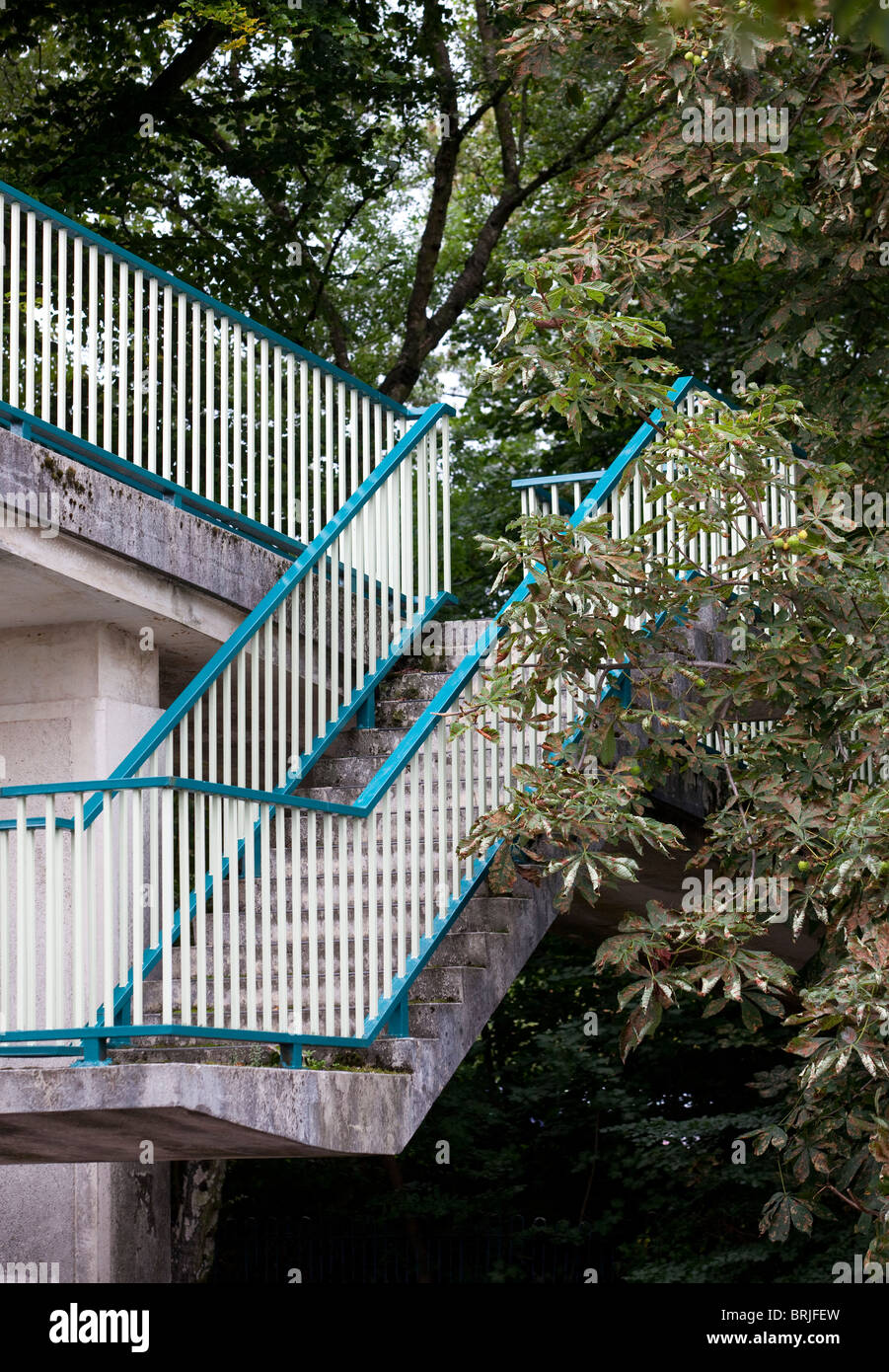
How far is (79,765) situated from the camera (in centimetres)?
877

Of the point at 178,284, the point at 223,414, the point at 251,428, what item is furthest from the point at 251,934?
the point at 178,284

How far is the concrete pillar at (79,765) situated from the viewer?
322 inches

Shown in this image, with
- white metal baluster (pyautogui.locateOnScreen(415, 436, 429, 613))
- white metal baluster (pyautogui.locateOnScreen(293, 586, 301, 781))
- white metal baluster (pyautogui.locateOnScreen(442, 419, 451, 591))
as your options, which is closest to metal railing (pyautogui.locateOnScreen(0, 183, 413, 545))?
white metal baluster (pyautogui.locateOnScreen(415, 436, 429, 613))

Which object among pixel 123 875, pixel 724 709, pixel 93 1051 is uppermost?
pixel 724 709

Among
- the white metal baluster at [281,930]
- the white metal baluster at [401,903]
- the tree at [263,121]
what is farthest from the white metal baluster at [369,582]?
the tree at [263,121]

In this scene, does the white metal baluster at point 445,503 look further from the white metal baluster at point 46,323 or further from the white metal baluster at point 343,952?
the white metal baluster at point 343,952

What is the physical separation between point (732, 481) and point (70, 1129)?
407 cm

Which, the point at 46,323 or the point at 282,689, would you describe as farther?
the point at 282,689

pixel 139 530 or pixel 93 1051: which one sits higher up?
pixel 139 530

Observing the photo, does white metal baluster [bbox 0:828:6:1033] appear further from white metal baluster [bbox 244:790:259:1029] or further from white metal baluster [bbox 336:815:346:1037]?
white metal baluster [bbox 336:815:346:1037]

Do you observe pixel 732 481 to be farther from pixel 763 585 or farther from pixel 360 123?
pixel 360 123

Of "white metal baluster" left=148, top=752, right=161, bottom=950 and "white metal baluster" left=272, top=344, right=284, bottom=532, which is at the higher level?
"white metal baluster" left=272, top=344, right=284, bottom=532

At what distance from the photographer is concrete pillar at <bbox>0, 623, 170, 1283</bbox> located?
818 cm

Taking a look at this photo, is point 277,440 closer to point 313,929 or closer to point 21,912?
point 313,929
